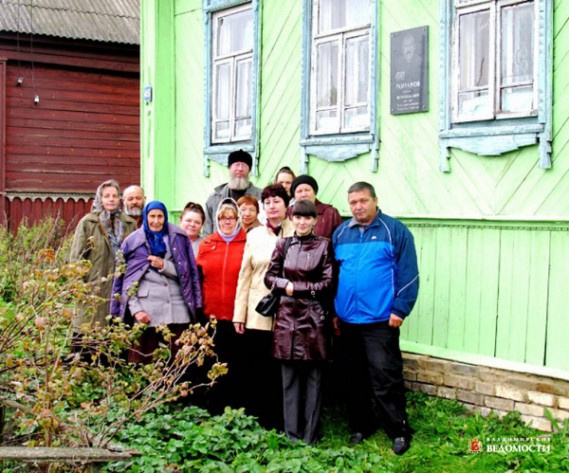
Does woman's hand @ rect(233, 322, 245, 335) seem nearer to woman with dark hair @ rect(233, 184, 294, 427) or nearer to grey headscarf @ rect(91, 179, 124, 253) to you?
woman with dark hair @ rect(233, 184, 294, 427)

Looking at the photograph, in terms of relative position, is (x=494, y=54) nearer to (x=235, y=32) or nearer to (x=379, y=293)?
(x=379, y=293)

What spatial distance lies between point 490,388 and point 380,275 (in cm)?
134

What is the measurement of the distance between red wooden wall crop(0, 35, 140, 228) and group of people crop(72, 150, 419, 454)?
8787 millimetres

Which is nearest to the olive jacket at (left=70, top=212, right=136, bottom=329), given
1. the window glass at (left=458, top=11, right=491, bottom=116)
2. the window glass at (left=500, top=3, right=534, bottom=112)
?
the window glass at (left=458, top=11, right=491, bottom=116)

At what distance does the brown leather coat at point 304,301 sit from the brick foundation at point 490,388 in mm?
1264

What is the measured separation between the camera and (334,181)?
7672 millimetres

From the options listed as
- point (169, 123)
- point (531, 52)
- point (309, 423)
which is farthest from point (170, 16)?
point (309, 423)

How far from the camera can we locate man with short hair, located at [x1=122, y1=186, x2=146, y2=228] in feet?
24.1

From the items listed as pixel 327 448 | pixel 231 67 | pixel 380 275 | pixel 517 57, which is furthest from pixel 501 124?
pixel 231 67

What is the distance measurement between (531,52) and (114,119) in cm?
1139

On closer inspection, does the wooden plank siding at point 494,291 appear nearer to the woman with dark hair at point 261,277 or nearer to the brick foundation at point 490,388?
the brick foundation at point 490,388

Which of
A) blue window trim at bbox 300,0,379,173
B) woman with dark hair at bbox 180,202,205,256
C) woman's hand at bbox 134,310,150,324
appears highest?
blue window trim at bbox 300,0,379,173

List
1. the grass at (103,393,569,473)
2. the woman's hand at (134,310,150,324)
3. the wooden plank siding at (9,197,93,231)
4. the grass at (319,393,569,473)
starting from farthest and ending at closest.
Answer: the wooden plank siding at (9,197,93,231), the woman's hand at (134,310,150,324), the grass at (319,393,569,473), the grass at (103,393,569,473)

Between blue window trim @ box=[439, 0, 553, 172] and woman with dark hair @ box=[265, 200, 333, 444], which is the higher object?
blue window trim @ box=[439, 0, 553, 172]
